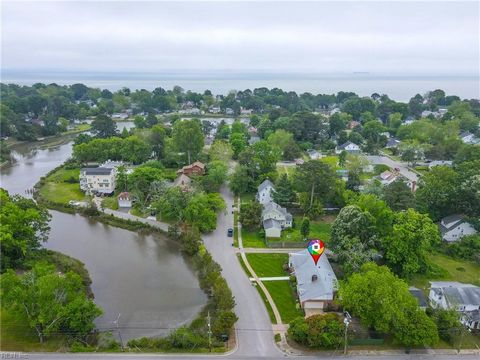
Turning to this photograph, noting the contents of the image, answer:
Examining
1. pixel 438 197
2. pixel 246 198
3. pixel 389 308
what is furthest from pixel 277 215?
pixel 389 308

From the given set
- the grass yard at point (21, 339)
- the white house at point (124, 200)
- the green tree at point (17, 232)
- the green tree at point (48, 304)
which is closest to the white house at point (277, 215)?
the white house at point (124, 200)

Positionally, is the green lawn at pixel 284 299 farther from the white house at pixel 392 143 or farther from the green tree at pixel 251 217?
the white house at pixel 392 143

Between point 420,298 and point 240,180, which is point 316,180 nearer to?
point 240,180

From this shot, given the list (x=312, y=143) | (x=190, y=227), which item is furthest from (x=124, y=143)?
(x=312, y=143)

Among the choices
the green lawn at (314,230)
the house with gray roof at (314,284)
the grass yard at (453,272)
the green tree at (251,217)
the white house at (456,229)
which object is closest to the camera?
the house with gray roof at (314,284)

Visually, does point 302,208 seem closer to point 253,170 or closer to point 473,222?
point 253,170
